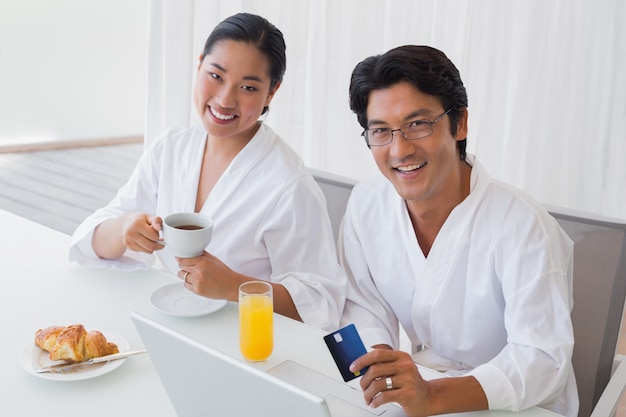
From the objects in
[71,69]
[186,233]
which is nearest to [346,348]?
[186,233]

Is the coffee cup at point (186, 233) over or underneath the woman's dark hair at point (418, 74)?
underneath

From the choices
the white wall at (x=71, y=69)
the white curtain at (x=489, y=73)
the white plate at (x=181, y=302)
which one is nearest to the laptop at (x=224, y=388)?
the white plate at (x=181, y=302)

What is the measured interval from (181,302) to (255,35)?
0.66 meters

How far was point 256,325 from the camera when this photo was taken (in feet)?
4.13

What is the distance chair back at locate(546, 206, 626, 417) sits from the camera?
5.05ft

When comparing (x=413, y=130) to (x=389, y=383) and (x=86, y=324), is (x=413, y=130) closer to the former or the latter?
(x=389, y=383)

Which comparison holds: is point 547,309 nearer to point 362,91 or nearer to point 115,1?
point 362,91

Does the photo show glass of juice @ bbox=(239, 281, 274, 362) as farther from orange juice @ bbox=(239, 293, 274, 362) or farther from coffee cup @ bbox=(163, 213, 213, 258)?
coffee cup @ bbox=(163, 213, 213, 258)

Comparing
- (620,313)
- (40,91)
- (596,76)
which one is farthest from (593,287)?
(40,91)

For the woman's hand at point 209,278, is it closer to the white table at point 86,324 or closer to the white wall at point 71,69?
the white table at point 86,324

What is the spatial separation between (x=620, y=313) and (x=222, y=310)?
852mm

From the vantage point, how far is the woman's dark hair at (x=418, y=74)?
1.41 meters

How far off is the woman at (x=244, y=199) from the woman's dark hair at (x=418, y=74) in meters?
0.36

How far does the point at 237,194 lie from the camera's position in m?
1.81
